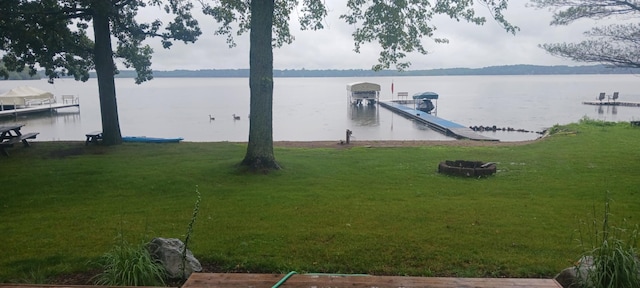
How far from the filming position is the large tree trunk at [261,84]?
9.58 m

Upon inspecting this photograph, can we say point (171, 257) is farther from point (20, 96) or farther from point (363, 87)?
point (363, 87)

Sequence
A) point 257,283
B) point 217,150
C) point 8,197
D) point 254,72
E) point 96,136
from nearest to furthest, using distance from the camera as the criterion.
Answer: point 257,283
point 8,197
point 254,72
point 217,150
point 96,136

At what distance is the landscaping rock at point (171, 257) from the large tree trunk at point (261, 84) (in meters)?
5.62

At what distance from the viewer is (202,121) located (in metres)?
38.2

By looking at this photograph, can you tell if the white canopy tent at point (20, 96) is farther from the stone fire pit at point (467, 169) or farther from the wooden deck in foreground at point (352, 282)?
the wooden deck in foreground at point (352, 282)

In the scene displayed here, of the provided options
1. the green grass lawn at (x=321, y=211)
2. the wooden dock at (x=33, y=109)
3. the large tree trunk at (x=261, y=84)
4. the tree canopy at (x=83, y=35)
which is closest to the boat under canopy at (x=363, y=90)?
the wooden dock at (x=33, y=109)

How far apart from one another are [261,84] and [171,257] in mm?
5913

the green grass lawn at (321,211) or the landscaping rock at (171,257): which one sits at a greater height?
the landscaping rock at (171,257)

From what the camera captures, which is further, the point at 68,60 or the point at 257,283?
the point at 68,60

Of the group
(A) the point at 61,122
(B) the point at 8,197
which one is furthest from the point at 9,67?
(A) the point at 61,122

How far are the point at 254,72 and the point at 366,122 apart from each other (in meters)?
27.2

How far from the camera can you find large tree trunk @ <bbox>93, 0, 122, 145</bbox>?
1495cm

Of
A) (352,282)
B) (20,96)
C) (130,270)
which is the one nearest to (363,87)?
(20,96)

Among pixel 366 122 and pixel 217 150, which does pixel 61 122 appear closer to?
pixel 366 122
